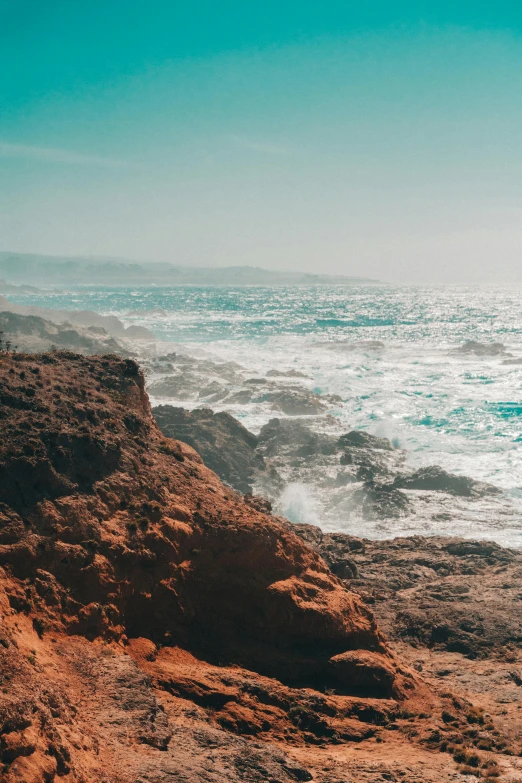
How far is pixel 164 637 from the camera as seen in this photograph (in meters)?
18.3

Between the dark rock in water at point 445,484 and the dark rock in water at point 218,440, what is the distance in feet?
40.1

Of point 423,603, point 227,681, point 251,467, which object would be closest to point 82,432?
point 227,681

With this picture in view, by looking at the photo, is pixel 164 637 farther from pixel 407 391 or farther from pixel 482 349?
pixel 482 349

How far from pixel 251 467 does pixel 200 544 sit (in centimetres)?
3171

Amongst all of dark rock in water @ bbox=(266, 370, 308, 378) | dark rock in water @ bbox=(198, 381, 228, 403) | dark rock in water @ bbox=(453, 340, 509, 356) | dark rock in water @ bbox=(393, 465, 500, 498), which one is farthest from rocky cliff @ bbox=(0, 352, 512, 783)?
dark rock in water @ bbox=(453, 340, 509, 356)

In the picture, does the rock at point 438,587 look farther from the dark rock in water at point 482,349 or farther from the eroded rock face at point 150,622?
the dark rock in water at point 482,349

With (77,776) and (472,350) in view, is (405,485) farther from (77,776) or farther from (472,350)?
(472,350)

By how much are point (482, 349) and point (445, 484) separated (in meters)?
77.9

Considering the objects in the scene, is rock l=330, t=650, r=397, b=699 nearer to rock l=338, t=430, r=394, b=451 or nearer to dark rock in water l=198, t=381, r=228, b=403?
rock l=338, t=430, r=394, b=451

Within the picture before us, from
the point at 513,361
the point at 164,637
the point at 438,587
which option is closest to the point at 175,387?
the point at 438,587

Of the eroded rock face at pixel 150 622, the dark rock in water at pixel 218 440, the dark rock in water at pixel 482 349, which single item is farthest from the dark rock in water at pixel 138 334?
the eroded rock face at pixel 150 622

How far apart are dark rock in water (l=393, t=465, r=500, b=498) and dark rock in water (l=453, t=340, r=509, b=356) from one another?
74.3 meters

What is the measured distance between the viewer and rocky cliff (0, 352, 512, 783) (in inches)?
531

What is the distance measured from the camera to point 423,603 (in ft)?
90.6
